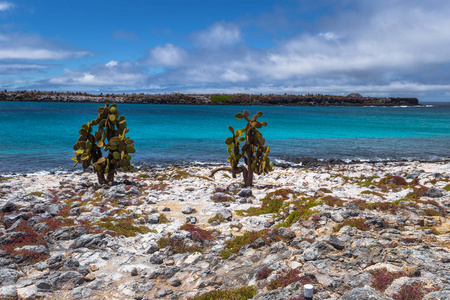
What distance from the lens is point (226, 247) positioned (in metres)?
8.92

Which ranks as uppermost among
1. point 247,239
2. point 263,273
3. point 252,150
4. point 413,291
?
point 252,150

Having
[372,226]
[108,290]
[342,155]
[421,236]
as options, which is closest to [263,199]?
[372,226]

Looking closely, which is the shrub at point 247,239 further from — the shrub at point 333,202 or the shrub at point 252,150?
the shrub at point 252,150

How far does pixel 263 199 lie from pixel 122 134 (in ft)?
29.7

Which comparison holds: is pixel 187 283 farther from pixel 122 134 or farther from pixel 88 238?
pixel 122 134

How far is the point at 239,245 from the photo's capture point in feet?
28.8

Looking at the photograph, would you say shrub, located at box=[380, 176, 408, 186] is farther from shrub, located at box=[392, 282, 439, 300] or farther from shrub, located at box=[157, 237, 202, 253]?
shrub, located at box=[392, 282, 439, 300]

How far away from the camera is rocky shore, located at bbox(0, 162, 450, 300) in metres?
5.96

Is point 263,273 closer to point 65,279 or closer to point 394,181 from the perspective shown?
point 65,279

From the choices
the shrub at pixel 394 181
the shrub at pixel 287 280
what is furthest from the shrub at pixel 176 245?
the shrub at pixel 394 181

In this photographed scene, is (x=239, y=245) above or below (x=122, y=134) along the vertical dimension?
below

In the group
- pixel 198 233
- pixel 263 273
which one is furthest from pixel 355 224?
pixel 198 233

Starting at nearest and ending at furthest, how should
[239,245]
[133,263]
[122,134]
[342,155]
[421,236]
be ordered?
1. [421,236]
2. [133,263]
3. [239,245]
4. [122,134]
5. [342,155]

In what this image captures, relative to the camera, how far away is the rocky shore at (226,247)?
5.96m
